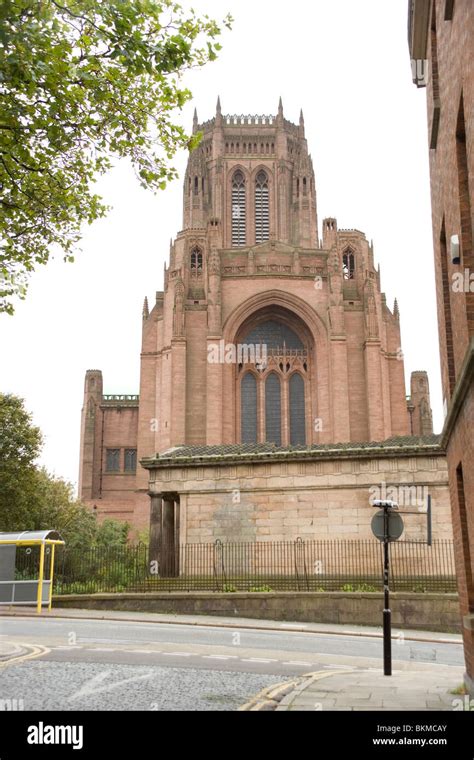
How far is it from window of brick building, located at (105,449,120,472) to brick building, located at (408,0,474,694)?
43090mm

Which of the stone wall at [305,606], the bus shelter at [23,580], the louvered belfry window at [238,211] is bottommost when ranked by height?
the stone wall at [305,606]

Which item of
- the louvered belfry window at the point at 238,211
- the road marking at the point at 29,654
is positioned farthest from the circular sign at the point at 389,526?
the louvered belfry window at the point at 238,211

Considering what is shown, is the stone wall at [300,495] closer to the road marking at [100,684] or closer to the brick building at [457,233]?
the brick building at [457,233]

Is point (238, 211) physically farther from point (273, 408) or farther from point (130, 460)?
point (130, 460)

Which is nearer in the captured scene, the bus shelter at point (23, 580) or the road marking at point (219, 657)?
the road marking at point (219, 657)

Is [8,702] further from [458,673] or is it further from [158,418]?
[158,418]

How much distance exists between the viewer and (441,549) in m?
21.5

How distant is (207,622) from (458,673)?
8.77 meters

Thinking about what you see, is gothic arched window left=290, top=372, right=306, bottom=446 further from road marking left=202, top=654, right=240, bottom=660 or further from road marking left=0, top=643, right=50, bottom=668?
road marking left=202, top=654, right=240, bottom=660

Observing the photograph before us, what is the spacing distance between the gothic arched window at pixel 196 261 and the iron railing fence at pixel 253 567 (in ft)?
86.4

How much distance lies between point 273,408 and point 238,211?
21988 millimetres

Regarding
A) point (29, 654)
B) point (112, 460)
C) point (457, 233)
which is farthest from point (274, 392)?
point (457, 233)

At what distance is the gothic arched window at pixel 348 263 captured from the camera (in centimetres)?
4759
